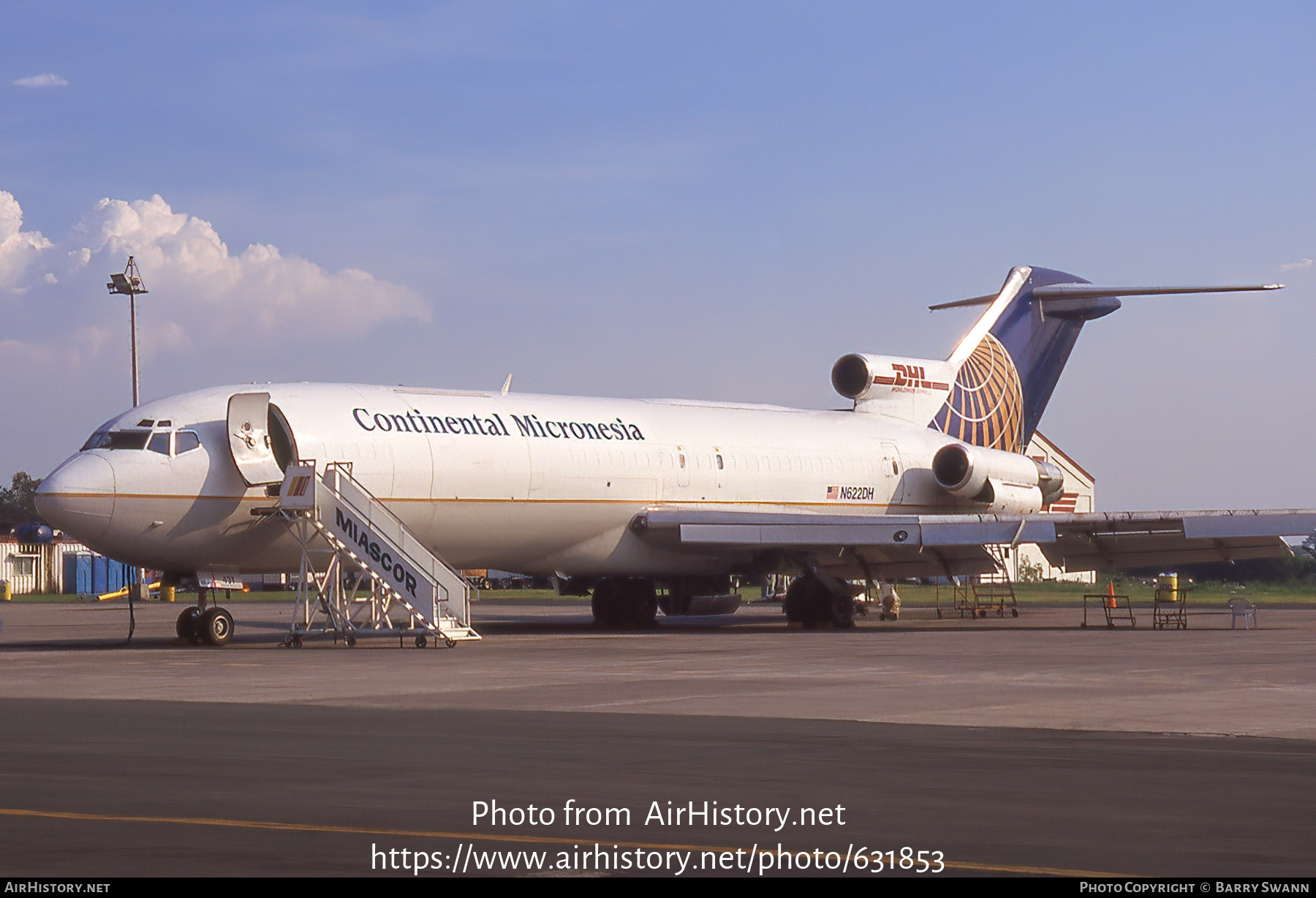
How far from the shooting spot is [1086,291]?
4388 cm

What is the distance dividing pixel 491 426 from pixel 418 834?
2332 cm

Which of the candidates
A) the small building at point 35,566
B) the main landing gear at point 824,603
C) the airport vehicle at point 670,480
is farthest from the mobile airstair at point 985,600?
the small building at point 35,566

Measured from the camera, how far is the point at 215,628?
27719 millimetres

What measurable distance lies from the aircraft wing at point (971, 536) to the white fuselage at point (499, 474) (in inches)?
43.0

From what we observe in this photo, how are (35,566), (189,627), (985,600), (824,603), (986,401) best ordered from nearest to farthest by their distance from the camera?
1. (189,627)
2. (824,603)
3. (986,401)
4. (985,600)
5. (35,566)

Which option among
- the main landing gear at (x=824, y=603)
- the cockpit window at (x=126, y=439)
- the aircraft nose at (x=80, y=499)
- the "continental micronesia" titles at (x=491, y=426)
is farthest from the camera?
the main landing gear at (x=824, y=603)

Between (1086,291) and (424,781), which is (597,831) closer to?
(424,781)

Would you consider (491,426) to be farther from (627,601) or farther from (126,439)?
(126,439)

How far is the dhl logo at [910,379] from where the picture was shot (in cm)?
4169

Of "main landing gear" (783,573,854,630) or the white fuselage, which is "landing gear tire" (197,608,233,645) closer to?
the white fuselage

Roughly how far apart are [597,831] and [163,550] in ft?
67.9

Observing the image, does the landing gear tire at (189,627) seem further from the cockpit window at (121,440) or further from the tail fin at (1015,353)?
the tail fin at (1015,353)

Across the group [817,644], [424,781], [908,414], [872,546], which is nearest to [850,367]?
[908,414]

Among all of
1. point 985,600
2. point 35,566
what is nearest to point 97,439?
point 985,600
